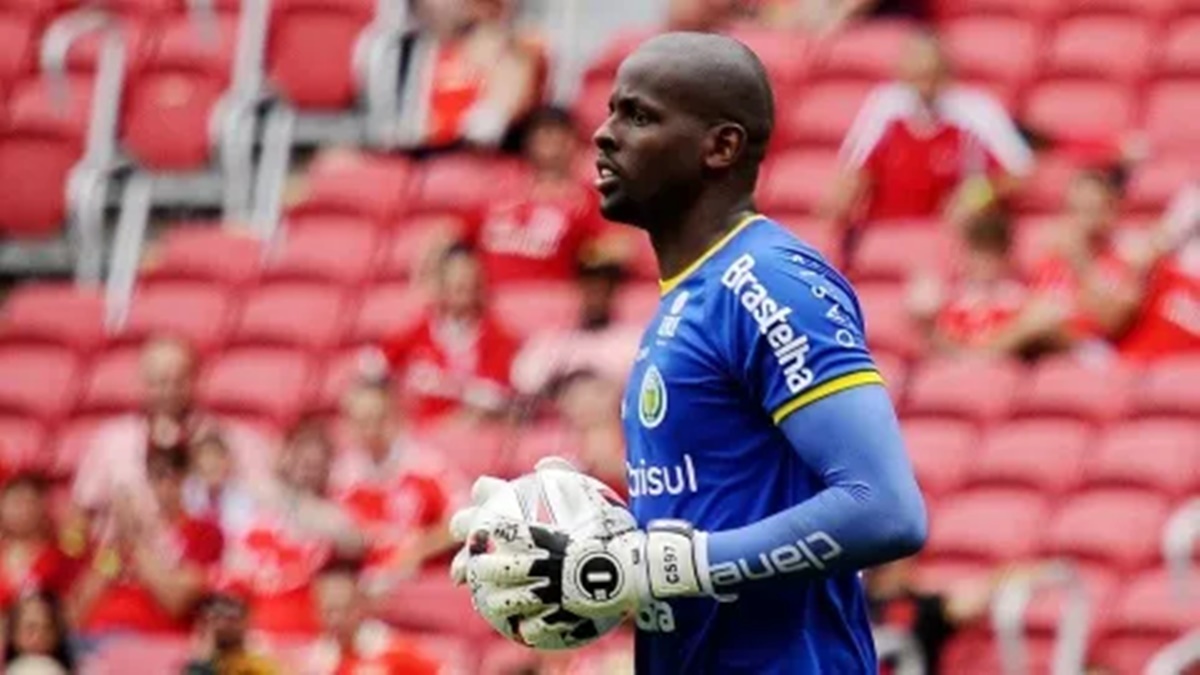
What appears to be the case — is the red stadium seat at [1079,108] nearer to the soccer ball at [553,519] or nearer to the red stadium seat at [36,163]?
the red stadium seat at [36,163]

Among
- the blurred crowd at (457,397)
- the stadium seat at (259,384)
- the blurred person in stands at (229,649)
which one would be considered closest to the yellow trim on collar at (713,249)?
the blurred crowd at (457,397)

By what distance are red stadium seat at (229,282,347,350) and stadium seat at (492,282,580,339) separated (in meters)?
0.68

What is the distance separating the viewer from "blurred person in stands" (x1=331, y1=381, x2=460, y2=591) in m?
9.16

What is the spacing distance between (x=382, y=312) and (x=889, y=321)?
1800 mm

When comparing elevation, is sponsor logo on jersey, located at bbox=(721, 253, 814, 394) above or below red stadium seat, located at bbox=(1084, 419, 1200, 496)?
above

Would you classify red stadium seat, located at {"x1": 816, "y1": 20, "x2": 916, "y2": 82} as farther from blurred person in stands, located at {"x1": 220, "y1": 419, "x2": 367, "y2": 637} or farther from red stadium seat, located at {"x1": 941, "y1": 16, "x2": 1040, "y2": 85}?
blurred person in stands, located at {"x1": 220, "y1": 419, "x2": 367, "y2": 637}

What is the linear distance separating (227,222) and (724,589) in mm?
7481

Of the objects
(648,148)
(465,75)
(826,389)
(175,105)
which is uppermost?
(648,148)

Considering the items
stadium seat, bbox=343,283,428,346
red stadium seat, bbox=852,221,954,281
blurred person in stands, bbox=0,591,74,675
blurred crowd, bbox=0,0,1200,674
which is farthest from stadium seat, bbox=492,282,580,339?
blurred person in stands, bbox=0,591,74,675

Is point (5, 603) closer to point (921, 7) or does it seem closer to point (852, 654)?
point (921, 7)

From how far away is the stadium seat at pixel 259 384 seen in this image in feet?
34.0

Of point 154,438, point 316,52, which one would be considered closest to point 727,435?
point 154,438

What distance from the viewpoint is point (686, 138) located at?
171 inches

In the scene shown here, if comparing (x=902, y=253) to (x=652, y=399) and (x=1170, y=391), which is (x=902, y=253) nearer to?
(x=1170, y=391)
